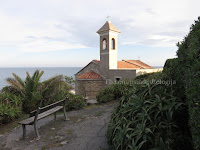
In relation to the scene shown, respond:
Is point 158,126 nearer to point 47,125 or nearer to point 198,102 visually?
point 198,102

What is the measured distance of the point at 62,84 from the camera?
952cm

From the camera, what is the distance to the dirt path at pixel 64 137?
3723 mm

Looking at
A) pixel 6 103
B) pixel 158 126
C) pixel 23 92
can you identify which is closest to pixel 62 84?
pixel 23 92

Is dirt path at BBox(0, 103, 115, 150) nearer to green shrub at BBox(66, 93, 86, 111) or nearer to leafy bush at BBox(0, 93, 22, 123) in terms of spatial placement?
leafy bush at BBox(0, 93, 22, 123)

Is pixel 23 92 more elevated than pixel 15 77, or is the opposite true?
pixel 15 77

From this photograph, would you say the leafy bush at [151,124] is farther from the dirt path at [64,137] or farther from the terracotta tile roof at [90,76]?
the terracotta tile roof at [90,76]

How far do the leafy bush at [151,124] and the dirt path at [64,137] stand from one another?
96cm

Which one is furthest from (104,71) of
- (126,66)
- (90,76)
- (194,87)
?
(194,87)

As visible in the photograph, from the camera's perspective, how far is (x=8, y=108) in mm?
6641

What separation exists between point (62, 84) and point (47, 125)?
4214 mm

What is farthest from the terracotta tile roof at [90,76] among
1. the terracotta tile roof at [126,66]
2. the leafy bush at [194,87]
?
the leafy bush at [194,87]

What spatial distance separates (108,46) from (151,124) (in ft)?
48.8

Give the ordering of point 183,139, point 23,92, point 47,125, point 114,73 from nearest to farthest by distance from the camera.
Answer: point 183,139 → point 47,125 → point 23,92 → point 114,73

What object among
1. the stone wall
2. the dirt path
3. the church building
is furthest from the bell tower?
the dirt path
